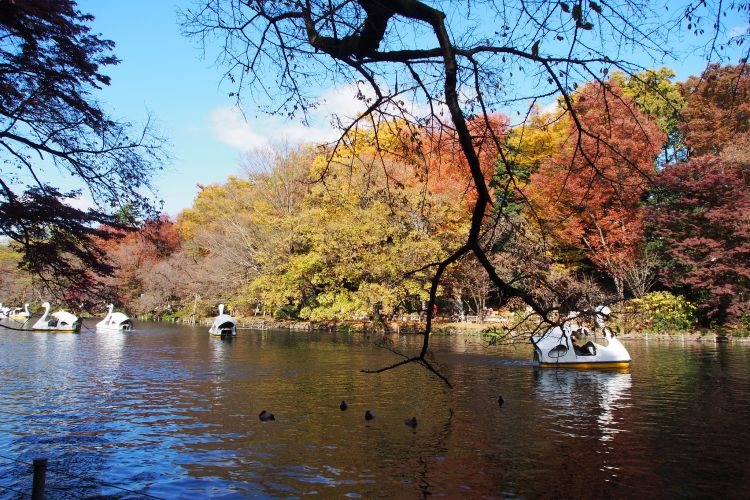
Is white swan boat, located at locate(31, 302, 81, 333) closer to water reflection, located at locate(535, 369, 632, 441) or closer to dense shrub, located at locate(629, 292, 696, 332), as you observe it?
water reflection, located at locate(535, 369, 632, 441)

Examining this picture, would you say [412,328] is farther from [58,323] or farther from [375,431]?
[375,431]

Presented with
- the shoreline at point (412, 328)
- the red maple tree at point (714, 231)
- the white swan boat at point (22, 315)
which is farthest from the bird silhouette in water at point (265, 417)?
the white swan boat at point (22, 315)

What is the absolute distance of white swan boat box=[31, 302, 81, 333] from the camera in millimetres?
31453

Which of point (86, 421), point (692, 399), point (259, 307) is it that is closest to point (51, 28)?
point (86, 421)

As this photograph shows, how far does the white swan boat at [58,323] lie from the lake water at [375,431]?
15.4m

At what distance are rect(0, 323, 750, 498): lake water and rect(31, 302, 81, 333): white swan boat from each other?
15.4 meters

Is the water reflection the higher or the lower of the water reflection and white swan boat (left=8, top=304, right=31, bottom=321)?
the lower

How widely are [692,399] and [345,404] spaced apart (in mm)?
7262

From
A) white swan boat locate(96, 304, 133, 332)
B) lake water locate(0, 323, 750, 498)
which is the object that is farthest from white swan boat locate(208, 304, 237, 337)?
lake water locate(0, 323, 750, 498)

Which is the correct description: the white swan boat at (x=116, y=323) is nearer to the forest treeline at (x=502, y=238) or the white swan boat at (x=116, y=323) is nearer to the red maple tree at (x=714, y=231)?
the forest treeline at (x=502, y=238)

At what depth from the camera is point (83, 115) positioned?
7.64 metres

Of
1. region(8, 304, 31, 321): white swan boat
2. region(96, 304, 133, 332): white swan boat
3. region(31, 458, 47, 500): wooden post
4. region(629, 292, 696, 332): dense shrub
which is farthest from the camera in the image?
region(8, 304, 31, 321): white swan boat

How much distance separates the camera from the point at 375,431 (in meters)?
9.30

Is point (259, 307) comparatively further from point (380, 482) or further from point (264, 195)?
point (380, 482)
